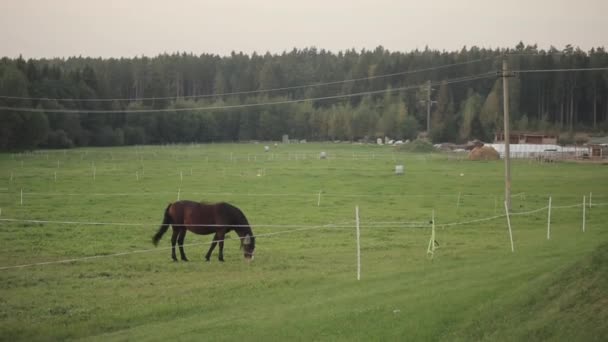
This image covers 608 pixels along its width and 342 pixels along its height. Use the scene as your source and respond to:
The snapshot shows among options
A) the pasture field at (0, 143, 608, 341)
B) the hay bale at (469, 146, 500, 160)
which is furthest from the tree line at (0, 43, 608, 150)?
the pasture field at (0, 143, 608, 341)

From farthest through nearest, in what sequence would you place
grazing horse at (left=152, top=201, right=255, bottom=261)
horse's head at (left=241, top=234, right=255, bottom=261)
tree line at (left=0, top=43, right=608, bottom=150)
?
1. tree line at (left=0, top=43, right=608, bottom=150)
2. grazing horse at (left=152, top=201, right=255, bottom=261)
3. horse's head at (left=241, top=234, right=255, bottom=261)

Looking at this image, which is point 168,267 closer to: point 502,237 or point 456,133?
point 502,237

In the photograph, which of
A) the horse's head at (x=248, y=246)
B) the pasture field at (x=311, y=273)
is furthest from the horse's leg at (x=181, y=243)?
the horse's head at (x=248, y=246)

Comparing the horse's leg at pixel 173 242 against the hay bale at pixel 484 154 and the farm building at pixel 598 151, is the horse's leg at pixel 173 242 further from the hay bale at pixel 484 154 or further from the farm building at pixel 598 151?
the farm building at pixel 598 151

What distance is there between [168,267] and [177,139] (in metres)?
106

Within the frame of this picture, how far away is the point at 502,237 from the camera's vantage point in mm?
24281

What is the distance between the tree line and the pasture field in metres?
60.3

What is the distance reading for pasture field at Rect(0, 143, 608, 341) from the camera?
37.3ft

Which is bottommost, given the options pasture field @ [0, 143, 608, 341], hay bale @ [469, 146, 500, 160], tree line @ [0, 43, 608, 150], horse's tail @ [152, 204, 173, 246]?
pasture field @ [0, 143, 608, 341]

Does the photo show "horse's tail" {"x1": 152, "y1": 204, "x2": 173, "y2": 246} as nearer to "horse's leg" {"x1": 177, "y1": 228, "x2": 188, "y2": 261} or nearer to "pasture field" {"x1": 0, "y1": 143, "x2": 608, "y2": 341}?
"pasture field" {"x1": 0, "y1": 143, "x2": 608, "y2": 341}

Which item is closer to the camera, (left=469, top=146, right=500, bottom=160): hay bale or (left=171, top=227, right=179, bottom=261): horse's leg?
(left=171, top=227, right=179, bottom=261): horse's leg

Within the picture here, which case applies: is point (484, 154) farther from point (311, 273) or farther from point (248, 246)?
point (311, 273)

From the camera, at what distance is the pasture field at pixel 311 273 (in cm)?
1138

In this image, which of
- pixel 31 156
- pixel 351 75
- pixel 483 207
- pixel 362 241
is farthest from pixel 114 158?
pixel 351 75
